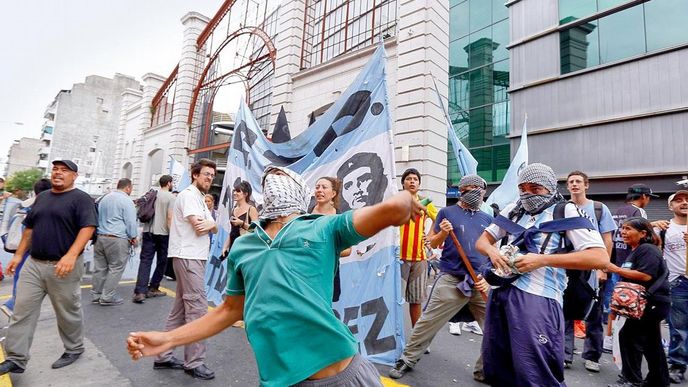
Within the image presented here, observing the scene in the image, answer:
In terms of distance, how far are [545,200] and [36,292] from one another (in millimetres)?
4456

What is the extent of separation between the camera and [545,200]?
2.46m

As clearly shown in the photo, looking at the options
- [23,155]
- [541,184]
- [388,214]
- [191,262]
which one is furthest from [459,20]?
[23,155]

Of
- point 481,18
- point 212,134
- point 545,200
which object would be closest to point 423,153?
point 545,200

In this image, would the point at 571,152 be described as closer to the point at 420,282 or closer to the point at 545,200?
the point at 420,282

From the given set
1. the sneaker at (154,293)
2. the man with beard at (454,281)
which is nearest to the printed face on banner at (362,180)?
the man with beard at (454,281)

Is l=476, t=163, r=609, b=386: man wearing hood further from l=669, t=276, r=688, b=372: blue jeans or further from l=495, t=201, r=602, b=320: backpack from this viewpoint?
l=669, t=276, r=688, b=372: blue jeans

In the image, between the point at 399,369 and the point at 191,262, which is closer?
the point at 399,369

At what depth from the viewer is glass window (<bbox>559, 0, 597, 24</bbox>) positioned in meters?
12.9

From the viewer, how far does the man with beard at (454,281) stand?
3.53 m

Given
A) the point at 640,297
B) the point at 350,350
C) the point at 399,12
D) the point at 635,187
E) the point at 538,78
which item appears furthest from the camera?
the point at 538,78

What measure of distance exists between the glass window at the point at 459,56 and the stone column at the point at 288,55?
1097 cm

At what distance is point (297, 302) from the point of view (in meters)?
1.41

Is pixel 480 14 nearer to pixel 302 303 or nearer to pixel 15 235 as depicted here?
pixel 15 235

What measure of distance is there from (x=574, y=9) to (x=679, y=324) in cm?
1322
